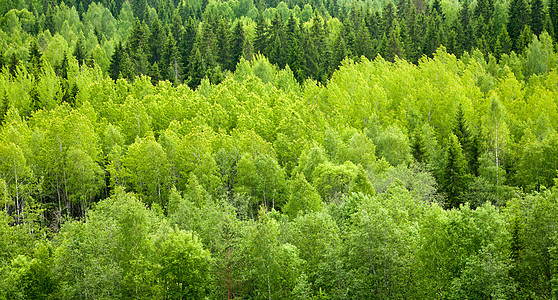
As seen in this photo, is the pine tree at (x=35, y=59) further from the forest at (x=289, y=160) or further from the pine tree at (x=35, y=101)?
the pine tree at (x=35, y=101)

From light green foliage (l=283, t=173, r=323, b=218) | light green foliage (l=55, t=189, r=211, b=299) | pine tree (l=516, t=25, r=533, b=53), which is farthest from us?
pine tree (l=516, t=25, r=533, b=53)

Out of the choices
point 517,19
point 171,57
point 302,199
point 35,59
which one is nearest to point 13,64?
point 35,59

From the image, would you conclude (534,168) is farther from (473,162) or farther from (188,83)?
(188,83)

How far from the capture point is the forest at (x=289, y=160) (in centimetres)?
4684

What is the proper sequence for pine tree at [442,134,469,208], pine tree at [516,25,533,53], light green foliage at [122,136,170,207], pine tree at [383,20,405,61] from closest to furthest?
light green foliage at [122,136,170,207] < pine tree at [442,134,469,208] < pine tree at [516,25,533,53] < pine tree at [383,20,405,61]

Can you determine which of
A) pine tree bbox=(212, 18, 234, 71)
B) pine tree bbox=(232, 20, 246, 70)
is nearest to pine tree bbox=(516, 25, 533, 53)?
pine tree bbox=(232, 20, 246, 70)

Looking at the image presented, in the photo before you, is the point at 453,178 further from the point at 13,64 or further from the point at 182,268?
the point at 13,64

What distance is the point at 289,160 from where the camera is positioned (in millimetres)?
89812

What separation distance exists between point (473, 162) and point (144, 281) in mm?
56424

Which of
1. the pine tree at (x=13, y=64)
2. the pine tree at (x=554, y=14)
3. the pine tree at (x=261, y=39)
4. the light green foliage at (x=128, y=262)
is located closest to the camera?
the light green foliage at (x=128, y=262)

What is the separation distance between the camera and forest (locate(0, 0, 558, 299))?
4684 cm

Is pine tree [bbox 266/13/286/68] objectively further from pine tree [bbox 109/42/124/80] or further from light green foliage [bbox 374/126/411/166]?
light green foliage [bbox 374/126/411/166]

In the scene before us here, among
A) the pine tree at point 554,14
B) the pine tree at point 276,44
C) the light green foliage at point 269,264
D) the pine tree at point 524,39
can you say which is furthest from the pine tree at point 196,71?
the pine tree at point 554,14

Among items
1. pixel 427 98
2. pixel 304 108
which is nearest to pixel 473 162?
pixel 427 98
